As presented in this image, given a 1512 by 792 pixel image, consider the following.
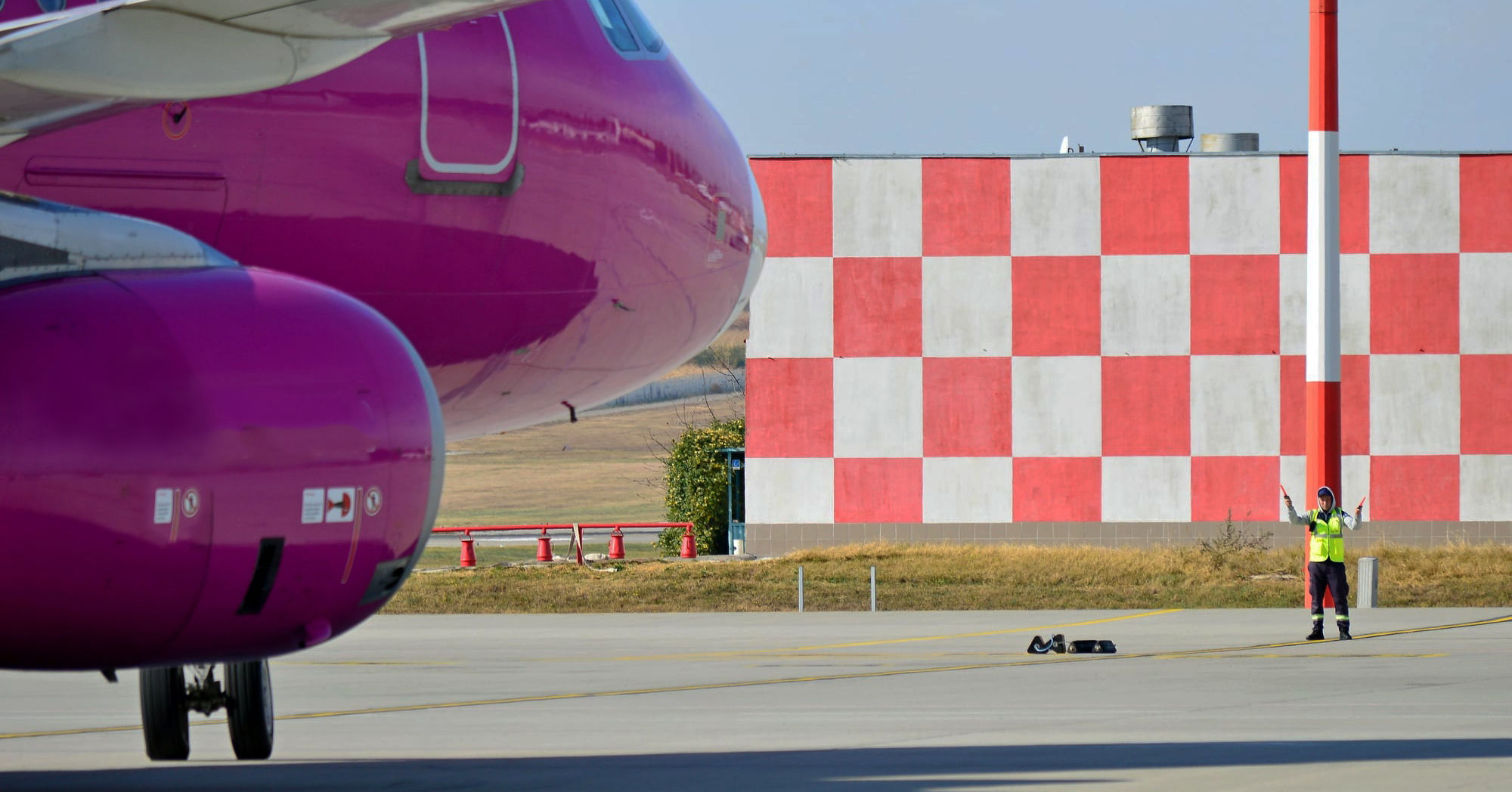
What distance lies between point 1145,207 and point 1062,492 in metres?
5.81

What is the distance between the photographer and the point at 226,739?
14.6 metres

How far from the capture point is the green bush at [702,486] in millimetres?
42844

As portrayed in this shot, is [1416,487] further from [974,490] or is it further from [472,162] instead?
[472,162]

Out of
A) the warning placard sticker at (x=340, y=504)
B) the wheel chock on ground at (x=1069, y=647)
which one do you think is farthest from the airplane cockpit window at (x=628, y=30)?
the wheel chock on ground at (x=1069, y=647)

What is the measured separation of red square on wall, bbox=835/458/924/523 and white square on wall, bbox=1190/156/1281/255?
702 centimetres

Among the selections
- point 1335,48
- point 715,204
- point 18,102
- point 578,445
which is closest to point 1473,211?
point 1335,48

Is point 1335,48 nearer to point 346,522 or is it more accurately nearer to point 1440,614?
point 1440,614

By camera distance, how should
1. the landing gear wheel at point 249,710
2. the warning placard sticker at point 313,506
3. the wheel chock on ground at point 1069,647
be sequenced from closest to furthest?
1. the warning placard sticker at point 313,506
2. the landing gear wheel at point 249,710
3. the wheel chock on ground at point 1069,647

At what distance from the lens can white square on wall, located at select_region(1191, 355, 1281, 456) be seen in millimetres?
35062

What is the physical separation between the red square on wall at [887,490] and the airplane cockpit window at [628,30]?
2412 cm

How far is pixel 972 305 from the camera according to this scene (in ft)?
116

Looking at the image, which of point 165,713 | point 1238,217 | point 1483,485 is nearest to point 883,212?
point 1238,217

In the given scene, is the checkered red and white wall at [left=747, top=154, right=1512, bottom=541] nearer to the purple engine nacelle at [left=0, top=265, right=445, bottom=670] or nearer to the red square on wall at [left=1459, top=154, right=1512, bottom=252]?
the red square on wall at [left=1459, top=154, right=1512, bottom=252]

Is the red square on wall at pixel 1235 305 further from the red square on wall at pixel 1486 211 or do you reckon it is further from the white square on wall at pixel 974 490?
the white square on wall at pixel 974 490
